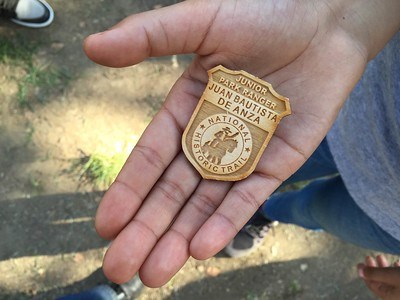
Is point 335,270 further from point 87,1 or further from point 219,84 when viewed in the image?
point 87,1

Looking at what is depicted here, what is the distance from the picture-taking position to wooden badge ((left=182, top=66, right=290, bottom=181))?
4.85 feet

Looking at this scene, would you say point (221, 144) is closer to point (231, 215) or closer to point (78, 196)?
point (231, 215)

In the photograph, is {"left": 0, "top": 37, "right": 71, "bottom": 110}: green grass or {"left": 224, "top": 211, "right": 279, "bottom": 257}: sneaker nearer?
{"left": 224, "top": 211, "right": 279, "bottom": 257}: sneaker

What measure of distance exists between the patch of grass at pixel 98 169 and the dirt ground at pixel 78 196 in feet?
0.11

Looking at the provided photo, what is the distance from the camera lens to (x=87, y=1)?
2.99 metres

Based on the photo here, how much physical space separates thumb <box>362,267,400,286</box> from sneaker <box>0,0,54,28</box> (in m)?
2.27

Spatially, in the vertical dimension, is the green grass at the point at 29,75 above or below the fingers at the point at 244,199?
below

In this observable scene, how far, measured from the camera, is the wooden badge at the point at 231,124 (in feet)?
4.85

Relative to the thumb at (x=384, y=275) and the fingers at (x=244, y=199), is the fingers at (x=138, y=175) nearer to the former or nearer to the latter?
the fingers at (x=244, y=199)

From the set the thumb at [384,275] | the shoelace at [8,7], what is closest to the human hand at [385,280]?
the thumb at [384,275]

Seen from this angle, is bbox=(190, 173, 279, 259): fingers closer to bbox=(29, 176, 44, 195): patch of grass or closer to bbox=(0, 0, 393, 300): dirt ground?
bbox=(0, 0, 393, 300): dirt ground

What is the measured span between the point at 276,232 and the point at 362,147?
4.08ft

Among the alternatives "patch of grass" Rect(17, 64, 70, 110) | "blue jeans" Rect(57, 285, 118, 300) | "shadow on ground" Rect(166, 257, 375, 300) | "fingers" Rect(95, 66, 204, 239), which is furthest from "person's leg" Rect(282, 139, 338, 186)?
"patch of grass" Rect(17, 64, 70, 110)

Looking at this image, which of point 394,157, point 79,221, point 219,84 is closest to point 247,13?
point 219,84
